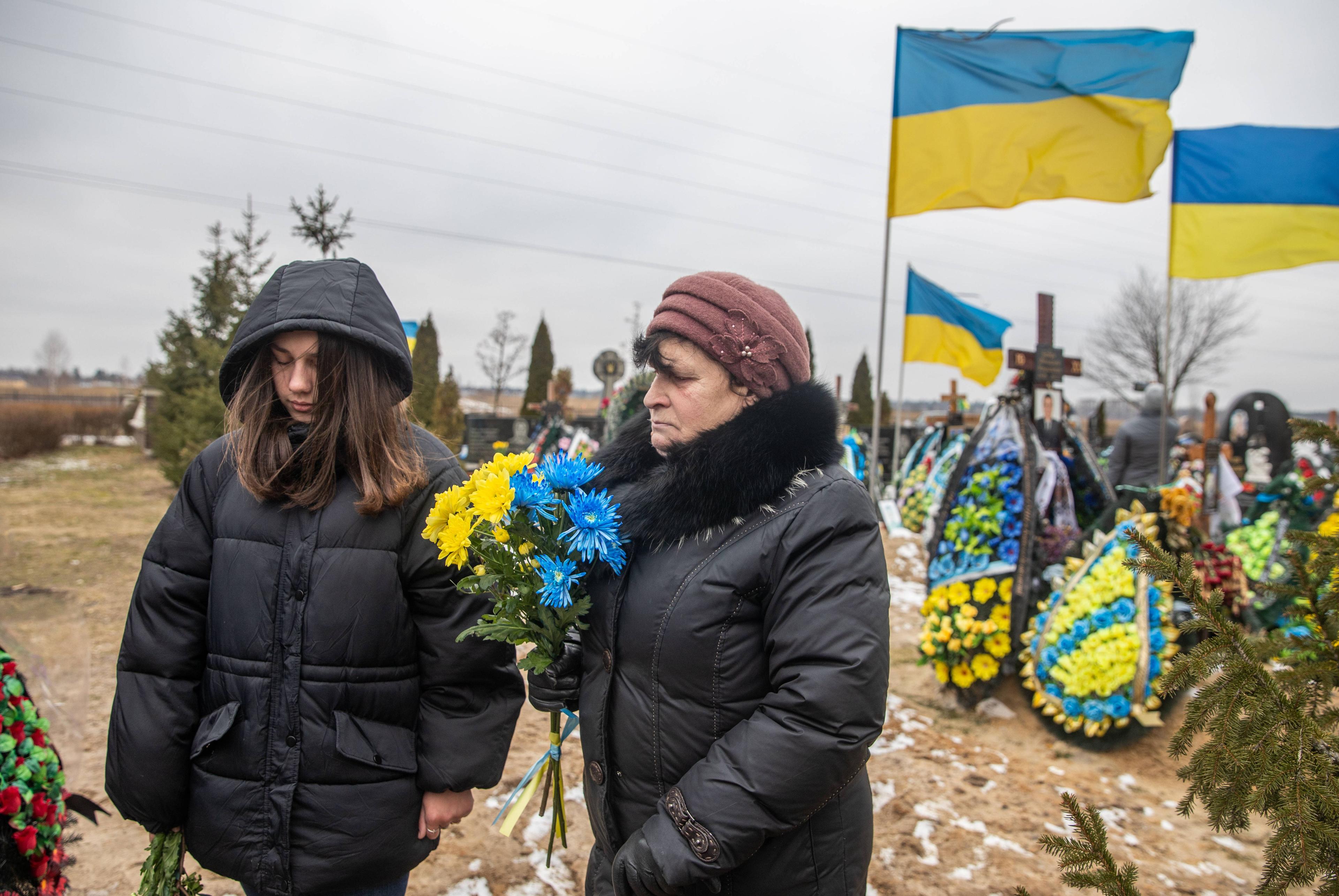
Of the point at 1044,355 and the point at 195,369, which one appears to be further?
the point at 195,369

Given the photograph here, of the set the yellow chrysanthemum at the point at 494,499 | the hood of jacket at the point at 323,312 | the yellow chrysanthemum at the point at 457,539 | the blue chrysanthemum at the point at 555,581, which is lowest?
the blue chrysanthemum at the point at 555,581

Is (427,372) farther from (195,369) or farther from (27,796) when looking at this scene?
(27,796)

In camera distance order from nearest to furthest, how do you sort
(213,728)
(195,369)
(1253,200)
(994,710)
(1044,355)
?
(213,728), (994,710), (1044,355), (1253,200), (195,369)

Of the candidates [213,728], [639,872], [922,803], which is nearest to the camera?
[639,872]

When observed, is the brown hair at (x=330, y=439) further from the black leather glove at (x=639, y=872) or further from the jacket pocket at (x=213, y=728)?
the black leather glove at (x=639, y=872)


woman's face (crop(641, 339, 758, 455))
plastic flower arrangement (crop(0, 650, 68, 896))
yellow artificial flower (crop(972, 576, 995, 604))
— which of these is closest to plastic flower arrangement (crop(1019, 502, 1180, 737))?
yellow artificial flower (crop(972, 576, 995, 604))

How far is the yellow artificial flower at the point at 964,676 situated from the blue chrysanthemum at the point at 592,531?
3597 millimetres

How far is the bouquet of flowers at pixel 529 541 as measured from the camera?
4.80 ft

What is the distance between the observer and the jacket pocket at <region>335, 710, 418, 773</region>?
5.04 ft

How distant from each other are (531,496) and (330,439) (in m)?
0.50

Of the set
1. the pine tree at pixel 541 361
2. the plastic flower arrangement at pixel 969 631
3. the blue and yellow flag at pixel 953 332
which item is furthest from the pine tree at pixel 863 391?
the plastic flower arrangement at pixel 969 631

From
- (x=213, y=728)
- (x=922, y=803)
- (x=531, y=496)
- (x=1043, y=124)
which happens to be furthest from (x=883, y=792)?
(x=1043, y=124)

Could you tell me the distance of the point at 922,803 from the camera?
3381 mm

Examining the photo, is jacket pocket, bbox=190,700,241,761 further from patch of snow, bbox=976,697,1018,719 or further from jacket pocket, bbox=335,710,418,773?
patch of snow, bbox=976,697,1018,719
